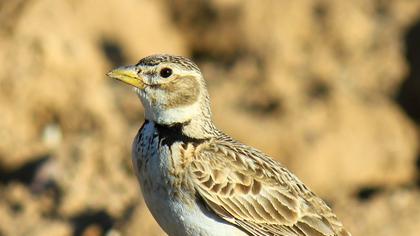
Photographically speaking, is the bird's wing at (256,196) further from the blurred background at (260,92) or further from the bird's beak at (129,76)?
the blurred background at (260,92)

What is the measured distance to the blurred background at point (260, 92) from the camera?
444 inches

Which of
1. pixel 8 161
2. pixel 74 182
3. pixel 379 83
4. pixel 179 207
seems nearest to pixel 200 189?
pixel 179 207

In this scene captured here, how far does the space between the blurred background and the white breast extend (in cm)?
312

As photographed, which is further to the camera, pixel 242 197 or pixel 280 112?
pixel 280 112

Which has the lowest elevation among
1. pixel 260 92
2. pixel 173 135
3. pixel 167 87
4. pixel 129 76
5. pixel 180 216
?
pixel 180 216

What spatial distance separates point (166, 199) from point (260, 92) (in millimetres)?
4882

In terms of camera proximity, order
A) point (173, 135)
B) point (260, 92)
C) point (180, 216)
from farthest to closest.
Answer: point (260, 92)
point (173, 135)
point (180, 216)

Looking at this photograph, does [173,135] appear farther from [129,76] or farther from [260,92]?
[260,92]

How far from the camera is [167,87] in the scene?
7.89 metres

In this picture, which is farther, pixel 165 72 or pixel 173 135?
pixel 165 72

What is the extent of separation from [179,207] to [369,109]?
504 centimetres

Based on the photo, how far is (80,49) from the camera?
12.1m

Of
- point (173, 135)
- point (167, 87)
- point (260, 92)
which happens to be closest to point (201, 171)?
point (173, 135)

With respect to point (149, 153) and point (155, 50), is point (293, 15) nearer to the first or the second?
point (155, 50)
